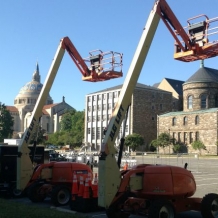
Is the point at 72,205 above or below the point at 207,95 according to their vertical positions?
below

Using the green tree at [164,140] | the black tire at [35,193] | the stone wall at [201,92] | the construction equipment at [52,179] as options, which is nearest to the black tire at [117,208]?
the construction equipment at [52,179]

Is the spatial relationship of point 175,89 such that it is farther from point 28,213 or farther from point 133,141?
point 28,213

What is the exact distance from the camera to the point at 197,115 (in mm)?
84875

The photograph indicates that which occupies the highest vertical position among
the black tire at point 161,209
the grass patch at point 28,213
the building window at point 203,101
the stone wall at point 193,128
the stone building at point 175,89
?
Answer: the stone building at point 175,89

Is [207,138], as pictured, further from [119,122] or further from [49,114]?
[49,114]

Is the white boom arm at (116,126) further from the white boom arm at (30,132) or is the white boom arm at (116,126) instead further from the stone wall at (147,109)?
the stone wall at (147,109)

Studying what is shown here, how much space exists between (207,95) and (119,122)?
271ft

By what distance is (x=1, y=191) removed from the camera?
57.3ft

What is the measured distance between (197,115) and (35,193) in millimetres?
74267

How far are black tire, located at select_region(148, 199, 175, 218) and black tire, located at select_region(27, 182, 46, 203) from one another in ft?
18.0

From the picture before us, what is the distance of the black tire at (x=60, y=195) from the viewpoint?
523 inches

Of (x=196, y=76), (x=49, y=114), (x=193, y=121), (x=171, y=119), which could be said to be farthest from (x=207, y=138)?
(x=49, y=114)

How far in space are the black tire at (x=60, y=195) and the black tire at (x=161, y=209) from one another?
4.37 meters

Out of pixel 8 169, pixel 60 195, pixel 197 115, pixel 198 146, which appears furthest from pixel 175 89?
pixel 60 195
